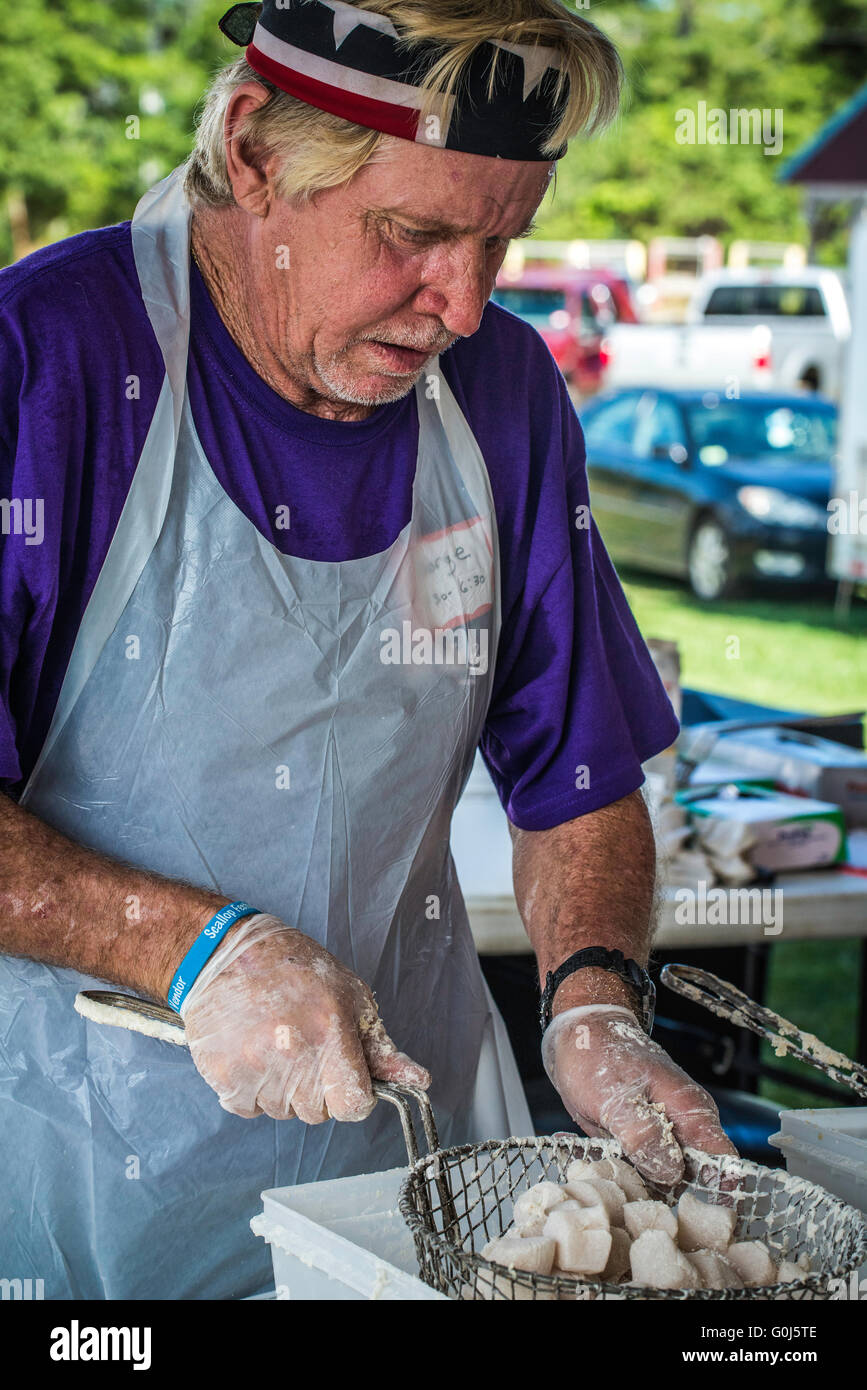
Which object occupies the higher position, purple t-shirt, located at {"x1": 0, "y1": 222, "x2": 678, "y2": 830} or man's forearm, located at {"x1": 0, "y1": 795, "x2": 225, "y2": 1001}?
purple t-shirt, located at {"x1": 0, "y1": 222, "x2": 678, "y2": 830}

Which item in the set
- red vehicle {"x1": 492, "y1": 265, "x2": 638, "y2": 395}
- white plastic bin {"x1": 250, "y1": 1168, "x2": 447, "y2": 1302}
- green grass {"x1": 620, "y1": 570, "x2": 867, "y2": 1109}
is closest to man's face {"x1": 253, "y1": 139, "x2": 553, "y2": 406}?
white plastic bin {"x1": 250, "y1": 1168, "x2": 447, "y2": 1302}

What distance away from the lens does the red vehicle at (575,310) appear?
54.8 feet

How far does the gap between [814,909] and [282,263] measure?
1723 mm

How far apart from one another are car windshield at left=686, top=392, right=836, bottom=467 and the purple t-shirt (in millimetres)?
8717

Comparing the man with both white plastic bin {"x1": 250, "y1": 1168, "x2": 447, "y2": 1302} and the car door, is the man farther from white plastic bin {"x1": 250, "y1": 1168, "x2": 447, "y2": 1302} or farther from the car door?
the car door

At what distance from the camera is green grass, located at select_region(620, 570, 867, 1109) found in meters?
4.98

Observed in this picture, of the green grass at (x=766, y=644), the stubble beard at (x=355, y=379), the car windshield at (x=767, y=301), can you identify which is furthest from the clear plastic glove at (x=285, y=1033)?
the car windshield at (x=767, y=301)

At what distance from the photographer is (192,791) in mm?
1612

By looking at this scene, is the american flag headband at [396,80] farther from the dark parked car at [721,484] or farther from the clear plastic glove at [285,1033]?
the dark parked car at [721,484]

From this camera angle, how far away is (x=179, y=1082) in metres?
1.63

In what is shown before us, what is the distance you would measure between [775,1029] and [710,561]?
9225 mm

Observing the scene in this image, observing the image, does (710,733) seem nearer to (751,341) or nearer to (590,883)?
(590,883)

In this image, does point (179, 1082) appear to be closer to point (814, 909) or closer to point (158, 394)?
point (158, 394)

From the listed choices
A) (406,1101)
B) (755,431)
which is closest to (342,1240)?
(406,1101)
